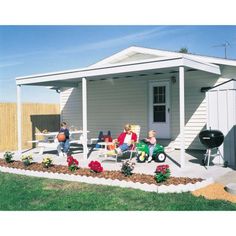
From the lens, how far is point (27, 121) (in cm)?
1580

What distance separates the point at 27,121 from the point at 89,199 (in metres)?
9.74

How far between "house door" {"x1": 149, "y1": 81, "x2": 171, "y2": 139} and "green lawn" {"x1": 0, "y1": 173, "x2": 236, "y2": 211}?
5915mm

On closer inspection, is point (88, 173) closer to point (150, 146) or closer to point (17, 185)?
point (17, 185)

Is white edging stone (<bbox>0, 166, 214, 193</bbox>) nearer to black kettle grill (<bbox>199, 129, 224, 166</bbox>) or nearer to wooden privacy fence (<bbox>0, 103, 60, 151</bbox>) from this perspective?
black kettle grill (<bbox>199, 129, 224, 166</bbox>)

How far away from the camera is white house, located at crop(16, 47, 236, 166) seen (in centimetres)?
1104

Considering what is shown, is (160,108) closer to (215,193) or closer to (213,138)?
(213,138)

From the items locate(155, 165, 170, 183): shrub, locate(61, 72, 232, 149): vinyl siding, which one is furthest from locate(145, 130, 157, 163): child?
locate(61, 72, 232, 149): vinyl siding

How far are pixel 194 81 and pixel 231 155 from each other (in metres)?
3.85

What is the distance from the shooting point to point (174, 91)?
13062mm

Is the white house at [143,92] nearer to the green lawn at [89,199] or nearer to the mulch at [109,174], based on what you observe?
the mulch at [109,174]

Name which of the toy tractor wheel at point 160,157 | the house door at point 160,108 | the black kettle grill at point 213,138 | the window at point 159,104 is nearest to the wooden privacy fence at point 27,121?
the house door at point 160,108

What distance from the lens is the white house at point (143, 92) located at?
11.0 metres

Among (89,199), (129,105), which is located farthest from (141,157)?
(129,105)
